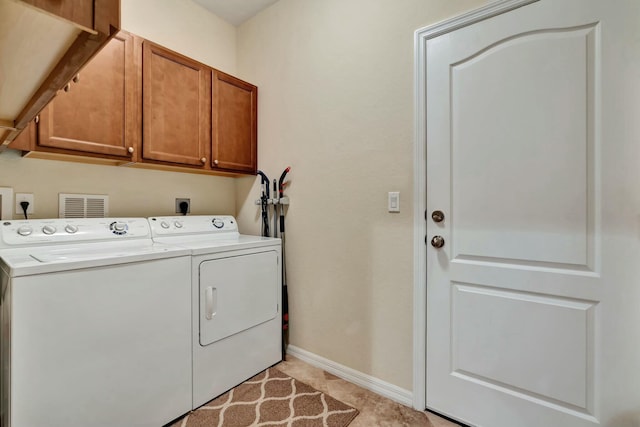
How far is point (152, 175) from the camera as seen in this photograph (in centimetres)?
229

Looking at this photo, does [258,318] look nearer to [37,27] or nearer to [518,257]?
[518,257]

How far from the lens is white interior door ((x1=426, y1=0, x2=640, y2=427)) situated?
1257mm

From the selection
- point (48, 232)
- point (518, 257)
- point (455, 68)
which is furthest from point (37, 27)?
point (518, 257)

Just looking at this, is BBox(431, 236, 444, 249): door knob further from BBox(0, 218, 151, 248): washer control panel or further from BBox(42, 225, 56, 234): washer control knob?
BBox(42, 225, 56, 234): washer control knob

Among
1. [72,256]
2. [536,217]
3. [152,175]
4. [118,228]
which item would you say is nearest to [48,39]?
[72,256]

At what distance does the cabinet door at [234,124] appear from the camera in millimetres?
2305

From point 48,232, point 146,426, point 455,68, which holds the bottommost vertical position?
point 146,426

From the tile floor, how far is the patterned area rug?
0.06 metres

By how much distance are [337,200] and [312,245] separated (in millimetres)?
392

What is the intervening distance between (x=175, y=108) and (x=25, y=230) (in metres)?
1.06

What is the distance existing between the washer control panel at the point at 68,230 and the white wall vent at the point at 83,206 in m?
0.21

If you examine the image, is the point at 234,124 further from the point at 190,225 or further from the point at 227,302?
the point at 227,302

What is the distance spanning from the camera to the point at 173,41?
2371mm

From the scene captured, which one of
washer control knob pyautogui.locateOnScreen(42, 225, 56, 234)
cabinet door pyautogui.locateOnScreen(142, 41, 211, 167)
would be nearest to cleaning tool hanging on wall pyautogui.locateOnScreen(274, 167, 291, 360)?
cabinet door pyautogui.locateOnScreen(142, 41, 211, 167)
